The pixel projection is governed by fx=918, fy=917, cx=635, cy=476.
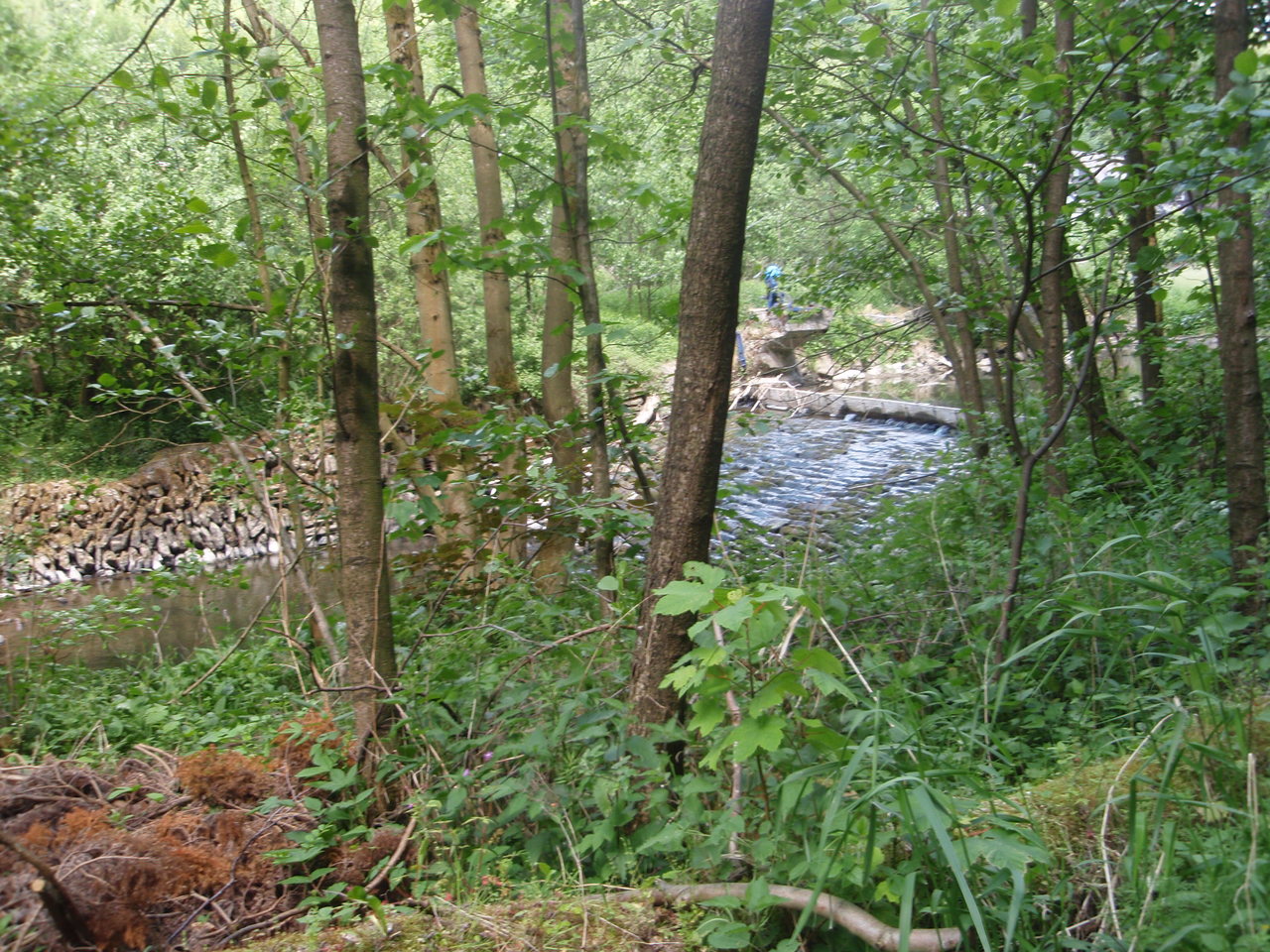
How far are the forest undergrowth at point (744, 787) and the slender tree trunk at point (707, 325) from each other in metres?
0.17

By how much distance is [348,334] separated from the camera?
366cm

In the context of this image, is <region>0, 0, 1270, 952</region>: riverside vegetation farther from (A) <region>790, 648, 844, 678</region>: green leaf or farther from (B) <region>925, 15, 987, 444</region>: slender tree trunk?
(B) <region>925, 15, 987, 444</region>: slender tree trunk

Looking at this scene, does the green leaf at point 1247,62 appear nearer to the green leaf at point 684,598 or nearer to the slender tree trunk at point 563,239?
the slender tree trunk at point 563,239

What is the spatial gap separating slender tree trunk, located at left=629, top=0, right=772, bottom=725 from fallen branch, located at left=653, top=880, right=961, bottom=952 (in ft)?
2.80

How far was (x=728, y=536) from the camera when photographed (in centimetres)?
698

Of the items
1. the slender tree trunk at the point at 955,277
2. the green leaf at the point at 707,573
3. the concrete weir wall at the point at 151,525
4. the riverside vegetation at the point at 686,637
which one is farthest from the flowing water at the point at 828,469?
the concrete weir wall at the point at 151,525

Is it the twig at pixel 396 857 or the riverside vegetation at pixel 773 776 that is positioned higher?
the riverside vegetation at pixel 773 776

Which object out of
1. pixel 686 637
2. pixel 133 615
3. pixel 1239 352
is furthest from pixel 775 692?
pixel 133 615

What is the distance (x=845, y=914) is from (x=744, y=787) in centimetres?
51

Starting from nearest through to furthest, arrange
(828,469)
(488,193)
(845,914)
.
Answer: (845,914)
(488,193)
(828,469)

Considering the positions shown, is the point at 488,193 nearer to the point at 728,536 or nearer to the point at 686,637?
the point at 728,536

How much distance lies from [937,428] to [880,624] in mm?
13155

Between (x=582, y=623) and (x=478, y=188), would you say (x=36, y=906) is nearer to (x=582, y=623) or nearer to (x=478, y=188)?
(x=582, y=623)

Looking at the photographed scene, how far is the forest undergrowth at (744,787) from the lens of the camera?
2.09 m
